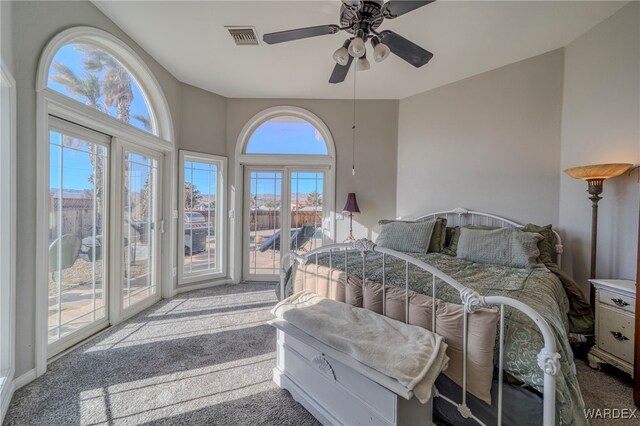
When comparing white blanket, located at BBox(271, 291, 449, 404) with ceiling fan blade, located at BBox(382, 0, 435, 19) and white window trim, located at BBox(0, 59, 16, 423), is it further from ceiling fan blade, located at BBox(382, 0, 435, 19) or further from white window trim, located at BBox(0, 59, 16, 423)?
ceiling fan blade, located at BBox(382, 0, 435, 19)

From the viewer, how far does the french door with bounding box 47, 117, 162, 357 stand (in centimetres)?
212


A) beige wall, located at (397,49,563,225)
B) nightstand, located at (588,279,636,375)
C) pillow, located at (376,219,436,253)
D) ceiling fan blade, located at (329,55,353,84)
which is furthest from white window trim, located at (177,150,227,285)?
nightstand, located at (588,279,636,375)

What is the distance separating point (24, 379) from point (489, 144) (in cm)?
465

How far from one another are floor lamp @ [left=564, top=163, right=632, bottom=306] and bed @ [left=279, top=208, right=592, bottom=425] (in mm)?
353

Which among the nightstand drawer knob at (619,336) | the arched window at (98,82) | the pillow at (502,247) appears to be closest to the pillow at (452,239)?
the pillow at (502,247)

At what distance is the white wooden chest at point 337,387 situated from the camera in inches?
46.5

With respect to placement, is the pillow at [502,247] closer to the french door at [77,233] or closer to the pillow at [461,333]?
the pillow at [461,333]

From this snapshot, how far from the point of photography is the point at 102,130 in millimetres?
2445

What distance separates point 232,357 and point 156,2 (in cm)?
298

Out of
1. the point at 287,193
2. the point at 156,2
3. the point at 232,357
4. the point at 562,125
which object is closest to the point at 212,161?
the point at 287,193

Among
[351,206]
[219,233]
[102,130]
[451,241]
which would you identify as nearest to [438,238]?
[451,241]

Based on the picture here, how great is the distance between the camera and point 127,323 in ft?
8.90

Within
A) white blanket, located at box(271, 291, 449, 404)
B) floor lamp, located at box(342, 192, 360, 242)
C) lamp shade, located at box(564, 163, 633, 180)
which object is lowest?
white blanket, located at box(271, 291, 449, 404)

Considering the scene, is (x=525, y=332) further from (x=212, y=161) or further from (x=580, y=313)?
(x=212, y=161)
